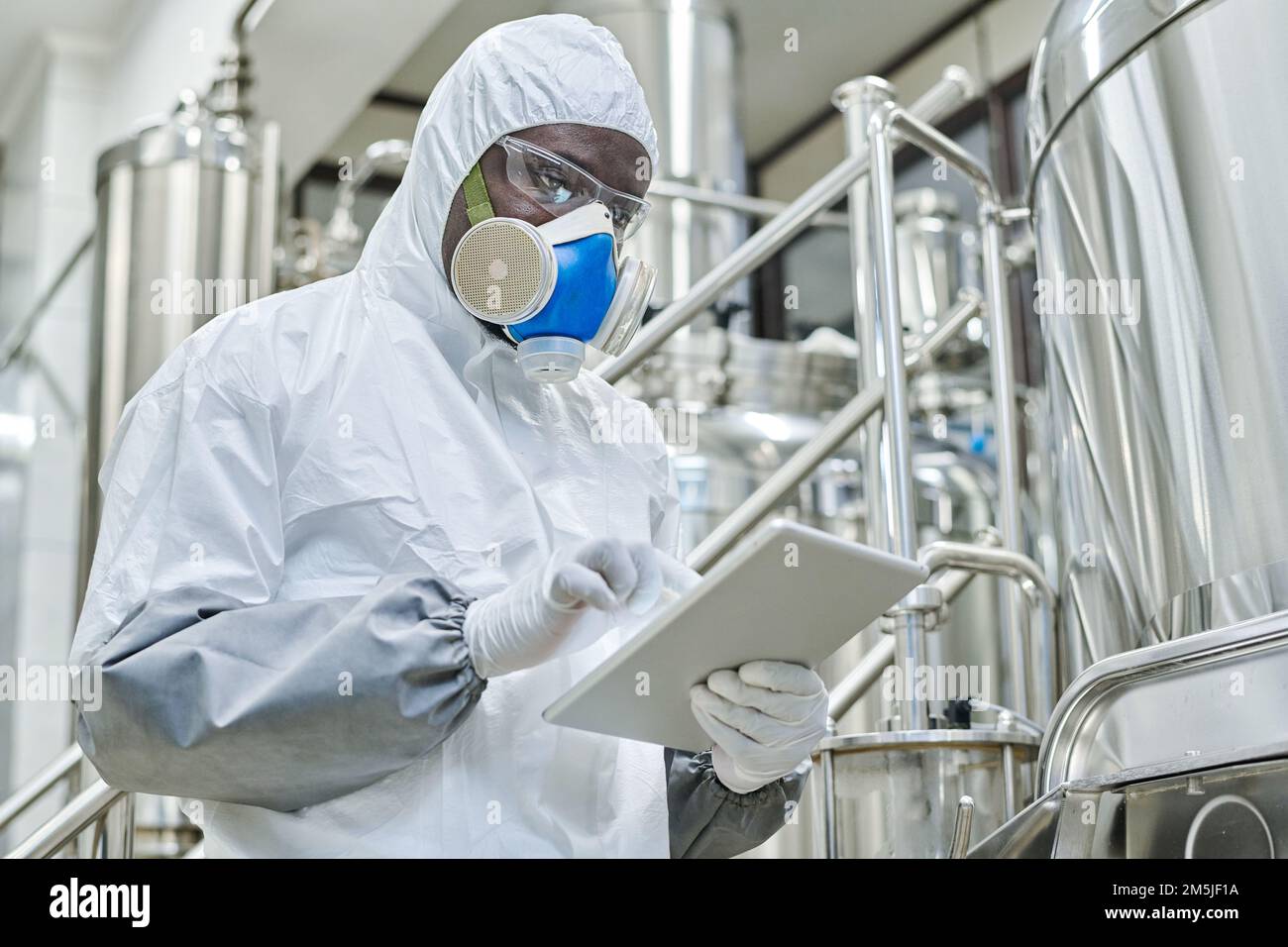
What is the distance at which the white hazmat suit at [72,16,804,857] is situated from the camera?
3.71 ft

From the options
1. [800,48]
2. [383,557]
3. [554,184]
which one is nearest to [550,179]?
[554,184]

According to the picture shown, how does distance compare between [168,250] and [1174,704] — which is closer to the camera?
[1174,704]

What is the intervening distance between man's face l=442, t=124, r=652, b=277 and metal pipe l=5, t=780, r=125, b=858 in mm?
795

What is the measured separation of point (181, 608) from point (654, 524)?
20.5 inches

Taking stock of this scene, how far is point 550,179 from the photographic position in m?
1.43

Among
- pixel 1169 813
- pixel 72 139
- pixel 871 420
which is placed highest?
pixel 72 139

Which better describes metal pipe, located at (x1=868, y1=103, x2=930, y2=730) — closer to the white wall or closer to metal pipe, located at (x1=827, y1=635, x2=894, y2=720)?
metal pipe, located at (x1=827, y1=635, x2=894, y2=720)

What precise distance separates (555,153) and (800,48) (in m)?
3.71

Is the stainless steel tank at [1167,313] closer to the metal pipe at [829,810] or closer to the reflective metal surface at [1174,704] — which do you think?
the reflective metal surface at [1174,704]

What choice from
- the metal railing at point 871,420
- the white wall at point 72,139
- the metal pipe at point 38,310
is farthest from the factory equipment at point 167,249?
the metal railing at point 871,420

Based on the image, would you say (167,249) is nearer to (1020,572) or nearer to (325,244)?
(325,244)

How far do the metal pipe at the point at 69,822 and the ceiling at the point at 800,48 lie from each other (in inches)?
114
